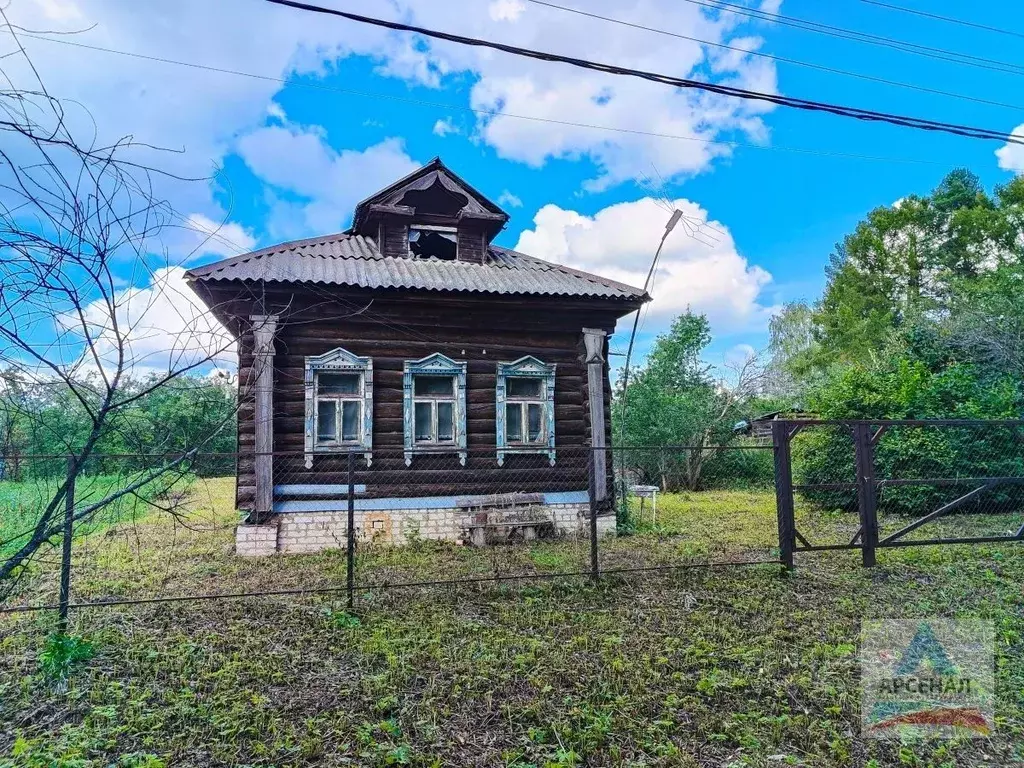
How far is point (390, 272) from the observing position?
9.51 metres

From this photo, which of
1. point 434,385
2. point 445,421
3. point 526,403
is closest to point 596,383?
point 526,403

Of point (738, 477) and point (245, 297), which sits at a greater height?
point (245, 297)

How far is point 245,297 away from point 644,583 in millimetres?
6754

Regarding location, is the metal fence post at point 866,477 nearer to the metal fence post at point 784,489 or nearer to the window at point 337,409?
the metal fence post at point 784,489

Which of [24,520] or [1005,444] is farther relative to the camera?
[1005,444]

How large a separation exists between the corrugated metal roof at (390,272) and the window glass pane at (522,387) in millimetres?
1572

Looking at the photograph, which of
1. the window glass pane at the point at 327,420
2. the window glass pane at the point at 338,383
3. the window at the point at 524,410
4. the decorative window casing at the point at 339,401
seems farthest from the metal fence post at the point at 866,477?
the window glass pane at the point at 327,420

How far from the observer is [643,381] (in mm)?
19734

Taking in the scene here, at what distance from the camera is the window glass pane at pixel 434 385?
9.60 metres

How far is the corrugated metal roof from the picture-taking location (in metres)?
8.67

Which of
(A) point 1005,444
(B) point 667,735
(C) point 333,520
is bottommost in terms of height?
(B) point 667,735

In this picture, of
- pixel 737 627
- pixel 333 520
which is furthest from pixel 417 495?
pixel 737 627

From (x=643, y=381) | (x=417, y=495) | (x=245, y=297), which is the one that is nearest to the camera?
(x=245, y=297)

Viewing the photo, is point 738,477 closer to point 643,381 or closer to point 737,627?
point 643,381
